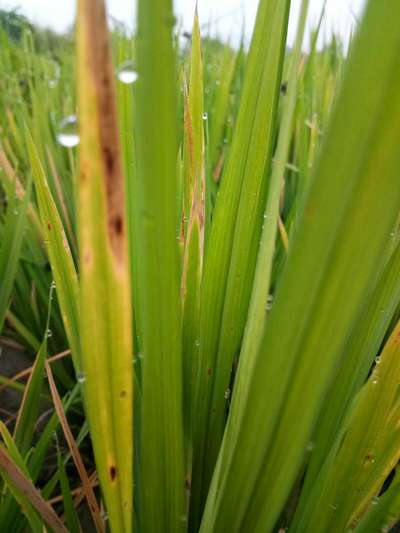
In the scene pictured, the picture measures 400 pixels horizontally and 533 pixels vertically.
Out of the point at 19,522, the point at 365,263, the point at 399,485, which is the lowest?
the point at 19,522

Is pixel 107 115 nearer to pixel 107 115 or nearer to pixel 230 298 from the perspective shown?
pixel 107 115

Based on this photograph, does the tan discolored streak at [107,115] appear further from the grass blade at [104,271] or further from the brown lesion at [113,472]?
the brown lesion at [113,472]

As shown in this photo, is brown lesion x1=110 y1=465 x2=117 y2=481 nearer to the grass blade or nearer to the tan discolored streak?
the grass blade

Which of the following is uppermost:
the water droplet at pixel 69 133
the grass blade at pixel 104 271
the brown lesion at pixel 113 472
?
the water droplet at pixel 69 133

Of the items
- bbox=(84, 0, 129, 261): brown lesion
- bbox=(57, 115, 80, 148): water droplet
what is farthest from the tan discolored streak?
bbox=(57, 115, 80, 148): water droplet

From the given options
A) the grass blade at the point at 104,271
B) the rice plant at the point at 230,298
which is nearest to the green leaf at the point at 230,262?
the rice plant at the point at 230,298

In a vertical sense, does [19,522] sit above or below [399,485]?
below

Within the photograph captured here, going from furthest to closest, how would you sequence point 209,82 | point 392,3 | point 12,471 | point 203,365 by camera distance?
1. point 209,82
2. point 203,365
3. point 12,471
4. point 392,3

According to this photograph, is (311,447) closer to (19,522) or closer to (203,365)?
(203,365)

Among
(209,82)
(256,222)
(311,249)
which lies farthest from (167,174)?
(209,82)
